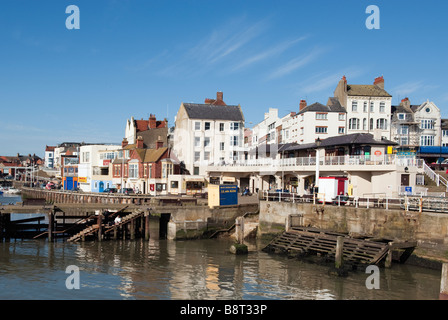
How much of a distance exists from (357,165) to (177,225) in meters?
17.7

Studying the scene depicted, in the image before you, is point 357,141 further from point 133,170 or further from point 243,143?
point 133,170

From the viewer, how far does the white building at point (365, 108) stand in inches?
2507

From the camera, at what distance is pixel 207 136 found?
6575cm

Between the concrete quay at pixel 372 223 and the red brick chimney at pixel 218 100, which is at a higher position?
the red brick chimney at pixel 218 100

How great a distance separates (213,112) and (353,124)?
22.6 m

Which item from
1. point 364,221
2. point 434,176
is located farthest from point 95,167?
point 434,176

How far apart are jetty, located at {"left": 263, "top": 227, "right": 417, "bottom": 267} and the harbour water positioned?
0.89 meters

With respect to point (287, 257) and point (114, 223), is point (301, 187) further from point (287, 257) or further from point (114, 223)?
point (114, 223)

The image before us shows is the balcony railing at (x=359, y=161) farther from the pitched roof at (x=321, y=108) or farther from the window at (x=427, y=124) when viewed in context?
the window at (x=427, y=124)

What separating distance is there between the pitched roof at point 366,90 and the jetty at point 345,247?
3834 centimetres

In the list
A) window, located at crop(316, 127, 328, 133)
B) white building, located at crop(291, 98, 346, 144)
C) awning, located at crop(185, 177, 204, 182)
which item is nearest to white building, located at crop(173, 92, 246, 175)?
awning, located at crop(185, 177, 204, 182)

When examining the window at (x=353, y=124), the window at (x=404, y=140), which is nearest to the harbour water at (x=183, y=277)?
the window at (x=353, y=124)

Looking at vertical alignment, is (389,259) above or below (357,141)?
below
